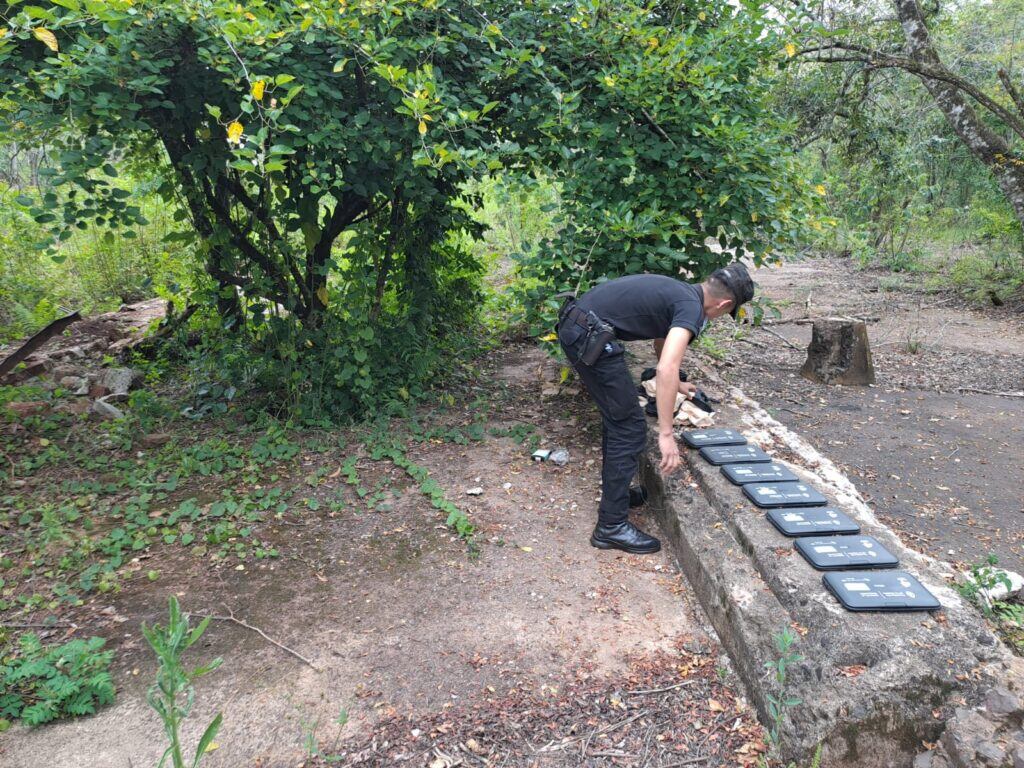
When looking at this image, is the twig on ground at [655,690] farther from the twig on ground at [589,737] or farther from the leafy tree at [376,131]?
the leafy tree at [376,131]

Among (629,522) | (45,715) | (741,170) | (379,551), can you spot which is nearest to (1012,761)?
(629,522)

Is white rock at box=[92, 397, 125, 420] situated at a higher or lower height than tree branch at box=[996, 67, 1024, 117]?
lower

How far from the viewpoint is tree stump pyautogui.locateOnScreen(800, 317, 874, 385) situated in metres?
6.33

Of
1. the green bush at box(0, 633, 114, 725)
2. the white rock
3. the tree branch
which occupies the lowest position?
the white rock

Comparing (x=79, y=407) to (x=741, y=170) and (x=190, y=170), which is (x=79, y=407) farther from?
(x=741, y=170)

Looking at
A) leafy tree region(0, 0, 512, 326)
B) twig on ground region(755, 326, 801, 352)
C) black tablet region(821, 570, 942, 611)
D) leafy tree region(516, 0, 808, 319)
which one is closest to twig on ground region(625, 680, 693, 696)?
black tablet region(821, 570, 942, 611)

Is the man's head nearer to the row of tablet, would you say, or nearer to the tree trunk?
the row of tablet

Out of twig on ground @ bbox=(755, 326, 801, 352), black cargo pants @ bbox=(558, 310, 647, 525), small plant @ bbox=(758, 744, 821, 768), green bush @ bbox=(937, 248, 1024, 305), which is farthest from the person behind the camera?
green bush @ bbox=(937, 248, 1024, 305)

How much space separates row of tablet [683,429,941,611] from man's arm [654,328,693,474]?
465 mm

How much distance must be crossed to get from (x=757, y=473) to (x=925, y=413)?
3380mm

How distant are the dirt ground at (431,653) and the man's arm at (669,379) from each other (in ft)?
2.33

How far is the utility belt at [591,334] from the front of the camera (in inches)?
133

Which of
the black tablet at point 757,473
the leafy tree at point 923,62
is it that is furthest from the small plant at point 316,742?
the leafy tree at point 923,62

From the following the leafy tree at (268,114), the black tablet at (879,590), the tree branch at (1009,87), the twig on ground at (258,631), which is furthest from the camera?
the tree branch at (1009,87)
